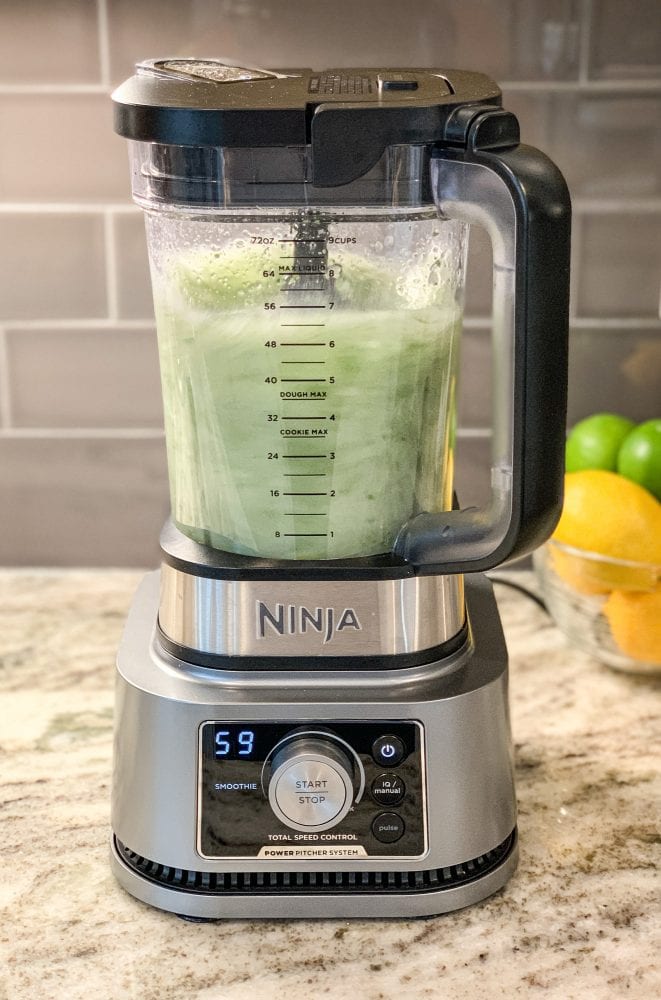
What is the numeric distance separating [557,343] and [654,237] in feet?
1.53

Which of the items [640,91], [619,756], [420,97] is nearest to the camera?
[420,97]

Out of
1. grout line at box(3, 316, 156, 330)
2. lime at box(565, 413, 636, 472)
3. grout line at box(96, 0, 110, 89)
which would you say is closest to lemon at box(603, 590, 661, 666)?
lime at box(565, 413, 636, 472)

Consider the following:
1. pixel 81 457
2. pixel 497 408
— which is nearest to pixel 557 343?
pixel 497 408

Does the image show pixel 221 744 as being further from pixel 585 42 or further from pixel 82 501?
pixel 585 42

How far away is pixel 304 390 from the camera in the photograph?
22.5 inches

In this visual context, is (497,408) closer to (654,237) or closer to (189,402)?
(189,402)

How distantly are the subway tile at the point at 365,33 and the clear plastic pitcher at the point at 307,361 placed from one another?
1.20 feet

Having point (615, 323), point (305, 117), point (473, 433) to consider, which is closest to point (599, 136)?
point (615, 323)

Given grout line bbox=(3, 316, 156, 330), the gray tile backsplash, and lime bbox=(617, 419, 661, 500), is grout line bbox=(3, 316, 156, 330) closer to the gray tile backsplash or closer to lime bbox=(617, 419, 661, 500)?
the gray tile backsplash

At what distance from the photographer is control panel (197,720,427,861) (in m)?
0.59

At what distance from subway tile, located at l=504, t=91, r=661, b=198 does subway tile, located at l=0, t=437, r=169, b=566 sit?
0.41m

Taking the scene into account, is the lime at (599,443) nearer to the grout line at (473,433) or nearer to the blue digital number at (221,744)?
the grout line at (473,433)

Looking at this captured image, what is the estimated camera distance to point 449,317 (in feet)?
1.93

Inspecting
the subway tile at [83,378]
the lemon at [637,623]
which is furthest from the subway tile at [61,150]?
the lemon at [637,623]
